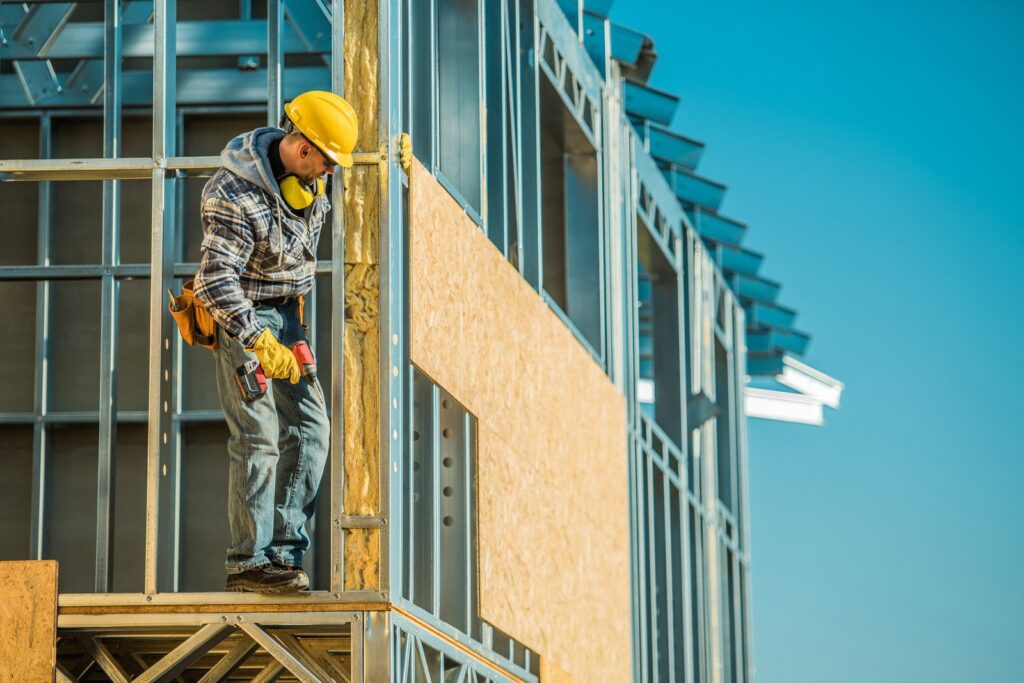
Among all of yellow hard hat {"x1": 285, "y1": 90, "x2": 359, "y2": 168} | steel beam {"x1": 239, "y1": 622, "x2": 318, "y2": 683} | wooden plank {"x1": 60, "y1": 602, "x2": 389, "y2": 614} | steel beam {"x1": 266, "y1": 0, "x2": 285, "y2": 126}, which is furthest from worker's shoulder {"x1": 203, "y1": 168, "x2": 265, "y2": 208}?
steel beam {"x1": 239, "y1": 622, "x2": 318, "y2": 683}

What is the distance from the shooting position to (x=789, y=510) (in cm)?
4769

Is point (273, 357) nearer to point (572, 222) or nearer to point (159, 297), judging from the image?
point (159, 297)

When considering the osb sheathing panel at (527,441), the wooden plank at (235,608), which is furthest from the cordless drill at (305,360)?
the wooden plank at (235,608)

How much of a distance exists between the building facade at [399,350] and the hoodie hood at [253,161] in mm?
652

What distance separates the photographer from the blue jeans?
995 cm

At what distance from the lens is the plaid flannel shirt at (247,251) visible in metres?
9.82

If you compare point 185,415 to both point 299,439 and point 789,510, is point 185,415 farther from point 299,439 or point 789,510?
point 789,510

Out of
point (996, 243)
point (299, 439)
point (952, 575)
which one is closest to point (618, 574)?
point (299, 439)

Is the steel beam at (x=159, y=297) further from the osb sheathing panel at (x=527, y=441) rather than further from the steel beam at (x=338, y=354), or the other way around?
the osb sheathing panel at (x=527, y=441)

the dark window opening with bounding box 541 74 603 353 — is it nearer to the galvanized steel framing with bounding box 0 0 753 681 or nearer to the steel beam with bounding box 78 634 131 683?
the galvanized steel framing with bounding box 0 0 753 681

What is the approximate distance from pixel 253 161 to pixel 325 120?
454 millimetres

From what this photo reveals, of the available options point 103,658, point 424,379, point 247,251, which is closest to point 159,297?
point 247,251

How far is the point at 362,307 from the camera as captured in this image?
10.5 meters

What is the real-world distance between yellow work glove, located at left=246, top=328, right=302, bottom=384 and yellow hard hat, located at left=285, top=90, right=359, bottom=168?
1088 mm
